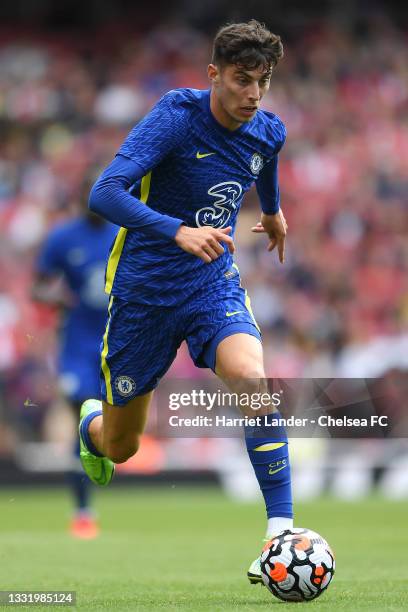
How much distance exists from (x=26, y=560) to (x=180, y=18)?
680 inches

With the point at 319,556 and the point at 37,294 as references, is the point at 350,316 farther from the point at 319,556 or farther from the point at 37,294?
the point at 319,556

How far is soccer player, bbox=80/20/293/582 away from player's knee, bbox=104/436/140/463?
0.03 metres

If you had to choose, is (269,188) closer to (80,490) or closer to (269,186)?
(269,186)

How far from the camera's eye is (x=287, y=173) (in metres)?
19.4

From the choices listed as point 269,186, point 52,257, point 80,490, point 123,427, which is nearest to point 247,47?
point 269,186

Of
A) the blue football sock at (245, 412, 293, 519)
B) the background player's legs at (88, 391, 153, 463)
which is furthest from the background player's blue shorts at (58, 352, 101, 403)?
the blue football sock at (245, 412, 293, 519)

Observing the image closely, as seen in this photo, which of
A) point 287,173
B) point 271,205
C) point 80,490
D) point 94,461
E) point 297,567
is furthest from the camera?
point 287,173

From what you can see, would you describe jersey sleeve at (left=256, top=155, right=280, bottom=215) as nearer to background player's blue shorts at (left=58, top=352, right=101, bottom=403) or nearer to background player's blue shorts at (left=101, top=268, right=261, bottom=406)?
background player's blue shorts at (left=101, top=268, right=261, bottom=406)

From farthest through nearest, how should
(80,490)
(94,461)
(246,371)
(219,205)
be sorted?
(80,490) < (94,461) < (219,205) < (246,371)

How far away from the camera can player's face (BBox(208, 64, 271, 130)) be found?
5.64m

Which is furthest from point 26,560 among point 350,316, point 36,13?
point 36,13

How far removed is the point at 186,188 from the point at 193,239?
0.59 metres

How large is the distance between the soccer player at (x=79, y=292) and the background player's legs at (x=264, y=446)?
4.40 meters

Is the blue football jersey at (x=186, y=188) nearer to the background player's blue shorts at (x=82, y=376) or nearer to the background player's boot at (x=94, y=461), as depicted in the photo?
the background player's boot at (x=94, y=461)
